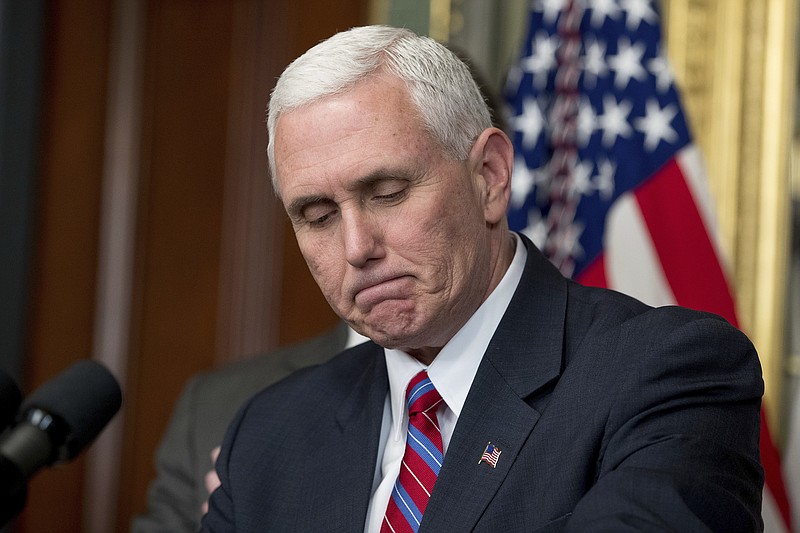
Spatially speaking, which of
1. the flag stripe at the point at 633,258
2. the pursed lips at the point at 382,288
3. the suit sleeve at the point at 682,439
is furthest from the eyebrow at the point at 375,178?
the flag stripe at the point at 633,258

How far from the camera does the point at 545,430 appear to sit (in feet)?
5.92

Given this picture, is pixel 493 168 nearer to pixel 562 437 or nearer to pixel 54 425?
pixel 562 437

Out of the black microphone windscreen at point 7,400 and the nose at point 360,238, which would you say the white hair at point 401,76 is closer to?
the nose at point 360,238

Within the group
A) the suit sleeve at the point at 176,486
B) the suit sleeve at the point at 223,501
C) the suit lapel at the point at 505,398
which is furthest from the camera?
the suit sleeve at the point at 176,486

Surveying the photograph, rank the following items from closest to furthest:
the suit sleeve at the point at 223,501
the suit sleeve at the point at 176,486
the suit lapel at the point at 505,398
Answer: the suit lapel at the point at 505,398, the suit sleeve at the point at 223,501, the suit sleeve at the point at 176,486

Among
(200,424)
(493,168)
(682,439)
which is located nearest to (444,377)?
(493,168)

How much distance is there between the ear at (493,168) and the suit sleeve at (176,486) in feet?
5.51

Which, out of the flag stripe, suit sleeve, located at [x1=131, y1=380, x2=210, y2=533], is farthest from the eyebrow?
the flag stripe

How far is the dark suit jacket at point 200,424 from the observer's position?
131 inches

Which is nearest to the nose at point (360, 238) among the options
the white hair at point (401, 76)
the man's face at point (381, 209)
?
the man's face at point (381, 209)

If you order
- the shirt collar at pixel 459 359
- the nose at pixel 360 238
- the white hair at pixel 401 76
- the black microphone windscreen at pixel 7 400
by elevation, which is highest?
the white hair at pixel 401 76

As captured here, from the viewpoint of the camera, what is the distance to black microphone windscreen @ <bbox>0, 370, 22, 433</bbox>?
1446mm

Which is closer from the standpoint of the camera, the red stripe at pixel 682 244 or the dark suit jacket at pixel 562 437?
the dark suit jacket at pixel 562 437

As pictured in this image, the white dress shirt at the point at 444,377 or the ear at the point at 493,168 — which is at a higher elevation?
the ear at the point at 493,168
